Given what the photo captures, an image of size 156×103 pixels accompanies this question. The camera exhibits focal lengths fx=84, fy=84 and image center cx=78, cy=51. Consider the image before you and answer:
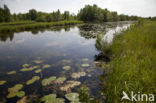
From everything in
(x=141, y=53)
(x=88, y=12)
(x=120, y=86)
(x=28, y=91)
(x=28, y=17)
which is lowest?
(x=28, y=91)

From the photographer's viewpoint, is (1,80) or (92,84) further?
(1,80)

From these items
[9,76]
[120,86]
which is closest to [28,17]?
[9,76]

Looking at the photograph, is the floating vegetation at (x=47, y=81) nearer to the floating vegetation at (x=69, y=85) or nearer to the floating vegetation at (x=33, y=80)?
the floating vegetation at (x=33, y=80)

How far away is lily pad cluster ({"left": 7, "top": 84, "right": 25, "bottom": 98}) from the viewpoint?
9.03 feet

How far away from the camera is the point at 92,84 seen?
3.31m

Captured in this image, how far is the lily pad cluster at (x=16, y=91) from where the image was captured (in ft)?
9.03

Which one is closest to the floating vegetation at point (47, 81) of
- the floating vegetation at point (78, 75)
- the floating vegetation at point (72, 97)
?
the floating vegetation at point (78, 75)

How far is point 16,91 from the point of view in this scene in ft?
9.62

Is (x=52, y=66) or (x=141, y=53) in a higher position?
(x=141, y=53)

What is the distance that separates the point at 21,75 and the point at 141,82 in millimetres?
4657

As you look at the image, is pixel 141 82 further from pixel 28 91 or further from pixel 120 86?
pixel 28 91

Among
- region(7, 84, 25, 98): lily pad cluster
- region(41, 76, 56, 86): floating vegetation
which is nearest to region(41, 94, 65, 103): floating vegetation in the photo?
region(41, 76, 56, 86): floating vegetation

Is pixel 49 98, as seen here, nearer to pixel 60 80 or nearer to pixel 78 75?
pixel 60 80

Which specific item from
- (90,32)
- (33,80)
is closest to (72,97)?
(33,80)
